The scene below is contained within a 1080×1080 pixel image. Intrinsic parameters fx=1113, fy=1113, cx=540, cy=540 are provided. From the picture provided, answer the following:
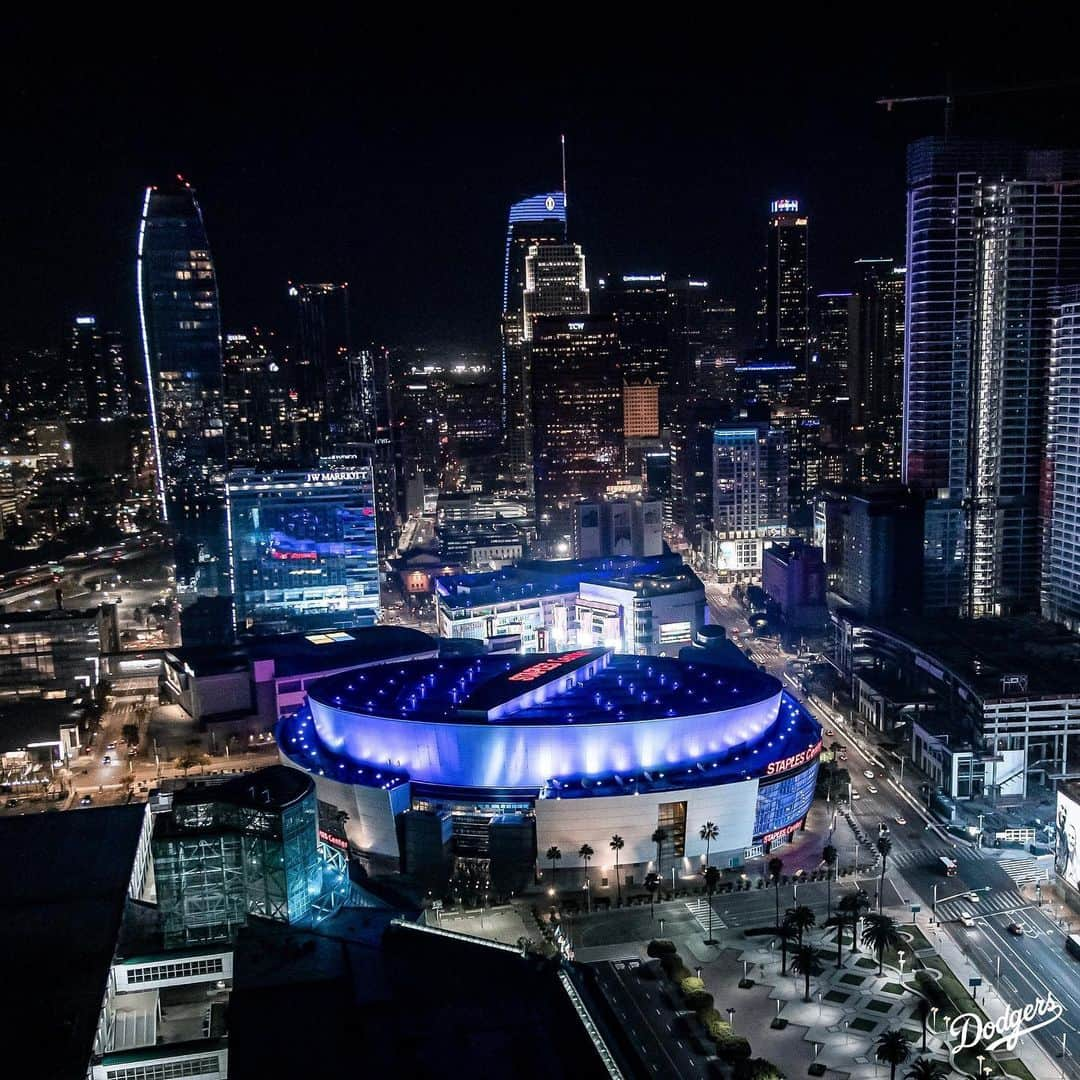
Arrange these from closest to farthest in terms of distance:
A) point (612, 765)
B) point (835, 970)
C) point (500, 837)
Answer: point (835, 970) < point (500, 837) < point (612, 765)

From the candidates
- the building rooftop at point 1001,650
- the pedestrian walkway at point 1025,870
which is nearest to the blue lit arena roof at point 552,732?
the pedestrian walkway at point 1025,870

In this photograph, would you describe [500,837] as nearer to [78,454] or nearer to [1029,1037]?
[1029,1037]

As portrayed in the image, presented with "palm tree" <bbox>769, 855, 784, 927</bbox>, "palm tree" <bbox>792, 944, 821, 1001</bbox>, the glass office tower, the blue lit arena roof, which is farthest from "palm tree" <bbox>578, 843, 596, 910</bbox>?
the glass office tower

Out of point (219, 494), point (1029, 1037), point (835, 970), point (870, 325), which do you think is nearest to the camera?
point (1029, 1037)

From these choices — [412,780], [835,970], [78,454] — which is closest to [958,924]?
[835,970]

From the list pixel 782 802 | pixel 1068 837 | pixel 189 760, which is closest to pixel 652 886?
pixel 782 802

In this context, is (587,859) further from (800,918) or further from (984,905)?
(984,905)

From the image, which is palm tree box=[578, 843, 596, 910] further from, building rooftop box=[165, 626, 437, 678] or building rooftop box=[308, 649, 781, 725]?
building rooftop box=[165, 626, 437, 678]
